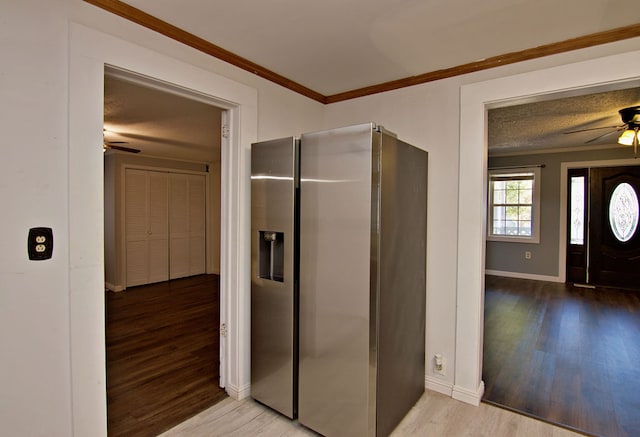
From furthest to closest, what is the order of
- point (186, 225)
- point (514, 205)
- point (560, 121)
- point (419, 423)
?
point (186, 225) → point (514, 205) → point (560, 121) → point (419, 423)

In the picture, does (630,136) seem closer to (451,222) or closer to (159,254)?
(451,222)

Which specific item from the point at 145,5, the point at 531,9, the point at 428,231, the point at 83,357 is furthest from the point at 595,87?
the point at 83,357

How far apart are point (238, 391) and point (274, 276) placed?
0.85 m

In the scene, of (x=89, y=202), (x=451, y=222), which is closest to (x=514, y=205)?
(x=451, y=222)

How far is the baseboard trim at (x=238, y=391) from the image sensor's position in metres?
2.27

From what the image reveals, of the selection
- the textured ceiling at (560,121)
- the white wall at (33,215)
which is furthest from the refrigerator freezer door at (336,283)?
the textured ceiling at (560,121)

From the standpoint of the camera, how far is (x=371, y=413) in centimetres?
172

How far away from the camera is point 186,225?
6422 mm

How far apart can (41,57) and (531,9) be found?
2.26 metres

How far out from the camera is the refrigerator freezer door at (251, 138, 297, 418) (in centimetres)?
201

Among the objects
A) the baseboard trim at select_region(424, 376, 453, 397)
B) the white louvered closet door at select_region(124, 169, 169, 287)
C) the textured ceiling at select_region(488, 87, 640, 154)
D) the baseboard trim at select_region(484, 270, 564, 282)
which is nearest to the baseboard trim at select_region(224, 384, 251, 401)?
the baseboard trim at select_region(424, 376, 453, 397)

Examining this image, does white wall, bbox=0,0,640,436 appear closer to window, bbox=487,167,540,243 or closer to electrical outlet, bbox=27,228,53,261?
electrical outlet, bbox=27,228,53,261

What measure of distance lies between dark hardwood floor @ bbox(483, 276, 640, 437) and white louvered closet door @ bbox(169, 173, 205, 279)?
17.4 ft

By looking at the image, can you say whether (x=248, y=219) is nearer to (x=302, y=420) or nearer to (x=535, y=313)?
(x=302, y=420)
